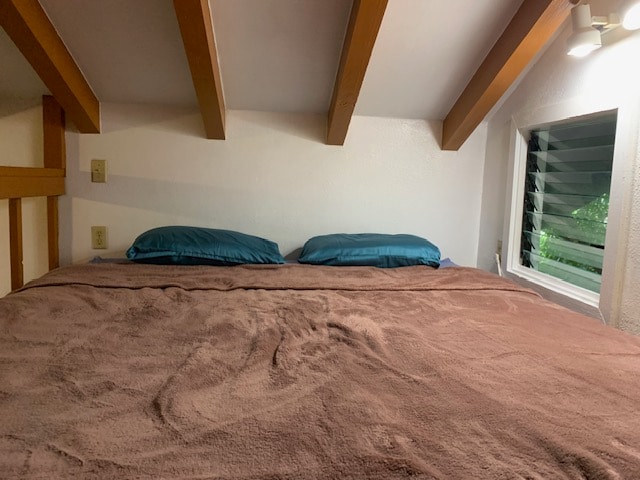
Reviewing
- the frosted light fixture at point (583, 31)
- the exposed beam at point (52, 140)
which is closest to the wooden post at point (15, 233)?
the exposed beam at point (52, 140)

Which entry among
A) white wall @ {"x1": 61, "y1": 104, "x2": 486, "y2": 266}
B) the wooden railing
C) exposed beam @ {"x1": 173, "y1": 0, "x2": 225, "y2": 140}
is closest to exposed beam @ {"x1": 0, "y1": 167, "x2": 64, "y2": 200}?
the wooden railing

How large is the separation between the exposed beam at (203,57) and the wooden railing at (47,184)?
761 millimetres

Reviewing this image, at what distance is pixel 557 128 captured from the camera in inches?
80.1

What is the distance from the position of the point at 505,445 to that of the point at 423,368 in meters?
0.29

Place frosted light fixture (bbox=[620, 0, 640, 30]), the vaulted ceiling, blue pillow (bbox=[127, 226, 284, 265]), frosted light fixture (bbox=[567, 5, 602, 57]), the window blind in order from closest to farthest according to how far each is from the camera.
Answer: frosted light fixture (bbox=[620, 0, 640, 30])
frosted light fixture (bbox=[567, 5, 602, 57])
the vaulted ceiling
the window blind
blue pillow (bbox=[127, 226, 284, 265])

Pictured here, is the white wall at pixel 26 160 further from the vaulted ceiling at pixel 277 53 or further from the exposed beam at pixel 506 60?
the exposed beam at pixel 506 60

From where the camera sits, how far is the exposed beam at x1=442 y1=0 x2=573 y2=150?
1567 millimetres

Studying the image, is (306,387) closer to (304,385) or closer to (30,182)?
(304,385)

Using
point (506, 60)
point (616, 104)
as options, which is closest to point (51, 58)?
point (506, 60)

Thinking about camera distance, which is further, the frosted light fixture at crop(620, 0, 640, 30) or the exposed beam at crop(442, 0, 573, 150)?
the exposed beam at crop(442, 0, 573, 150)

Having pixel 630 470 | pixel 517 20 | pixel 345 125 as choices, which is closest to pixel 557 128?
pixel 517 20

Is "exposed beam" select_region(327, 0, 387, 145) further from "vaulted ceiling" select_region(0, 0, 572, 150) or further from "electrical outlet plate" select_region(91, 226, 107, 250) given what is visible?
"electrical outlet plate" select_region(91, 226, 107, 250)

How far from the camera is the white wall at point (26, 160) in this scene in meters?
2.14

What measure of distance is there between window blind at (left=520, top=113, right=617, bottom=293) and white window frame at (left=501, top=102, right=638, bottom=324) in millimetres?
46
